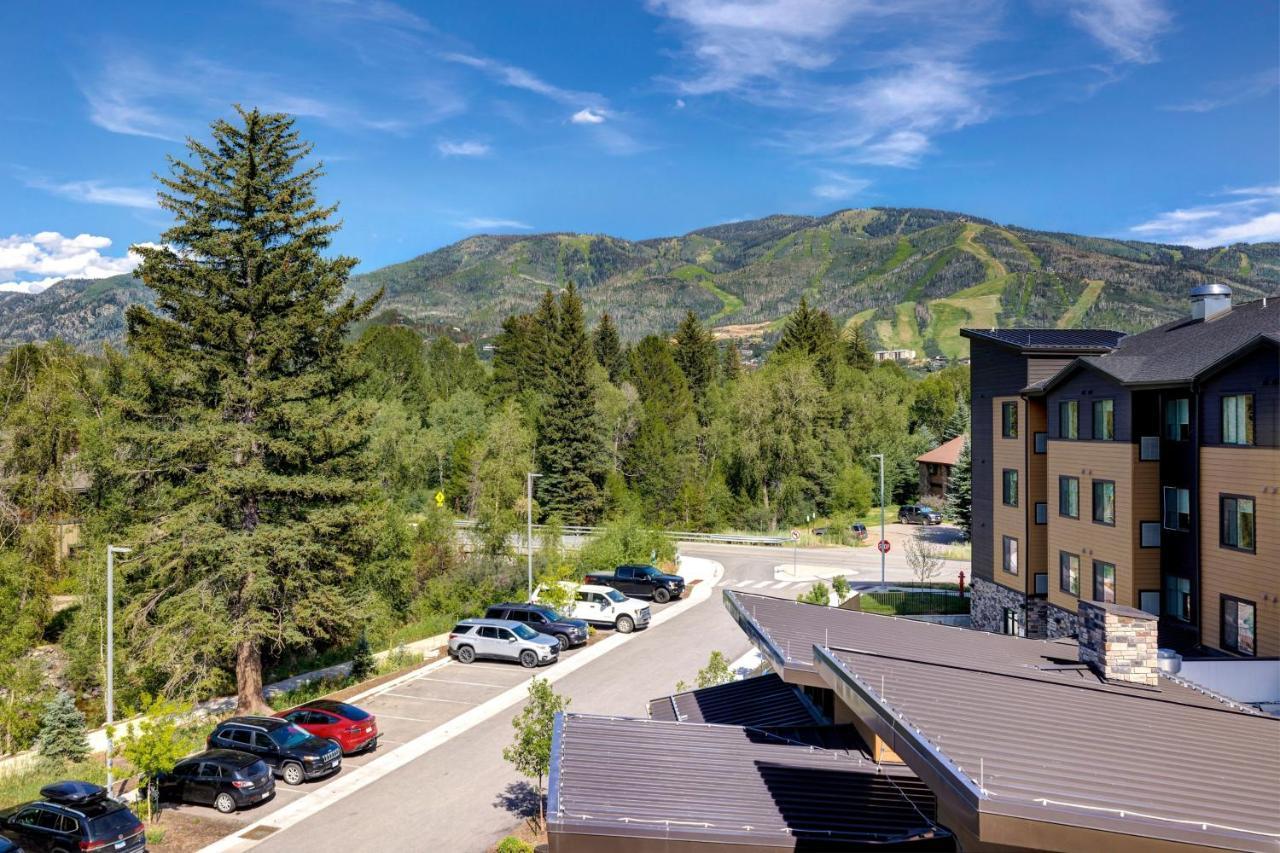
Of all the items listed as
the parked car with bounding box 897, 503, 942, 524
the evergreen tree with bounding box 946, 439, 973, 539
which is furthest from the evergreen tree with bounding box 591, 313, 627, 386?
the evergreen tree with bounding box 946, 439, 973, 539

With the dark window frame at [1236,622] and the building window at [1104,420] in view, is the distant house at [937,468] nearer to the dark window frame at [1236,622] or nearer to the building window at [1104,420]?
the building window at [1104,420]

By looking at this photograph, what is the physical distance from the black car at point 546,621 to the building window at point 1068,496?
16.4m

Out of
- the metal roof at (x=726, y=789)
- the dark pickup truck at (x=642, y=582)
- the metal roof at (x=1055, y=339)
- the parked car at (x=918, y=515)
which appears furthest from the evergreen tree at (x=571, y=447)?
the metal roof at (x=726, y=789)

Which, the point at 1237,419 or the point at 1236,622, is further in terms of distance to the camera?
the point at 1236,622

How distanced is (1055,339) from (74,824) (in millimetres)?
30050

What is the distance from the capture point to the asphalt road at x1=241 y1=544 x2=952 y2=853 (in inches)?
636

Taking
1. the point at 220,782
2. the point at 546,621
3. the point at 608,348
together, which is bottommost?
the point at 220,782

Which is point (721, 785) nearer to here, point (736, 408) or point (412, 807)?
point (412, 807)

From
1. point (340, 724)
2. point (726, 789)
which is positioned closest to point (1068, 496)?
point (726, 789)

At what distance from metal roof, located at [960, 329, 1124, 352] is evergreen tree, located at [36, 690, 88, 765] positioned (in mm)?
29417

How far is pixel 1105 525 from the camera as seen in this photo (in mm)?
24203

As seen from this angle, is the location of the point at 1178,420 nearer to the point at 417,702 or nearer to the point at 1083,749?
the point at 1083,749

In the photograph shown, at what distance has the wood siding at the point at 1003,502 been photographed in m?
29.0

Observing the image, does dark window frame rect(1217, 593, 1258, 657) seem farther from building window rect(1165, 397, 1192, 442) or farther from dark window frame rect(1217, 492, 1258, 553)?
building window rect(1165, 397, 1192, 442)
